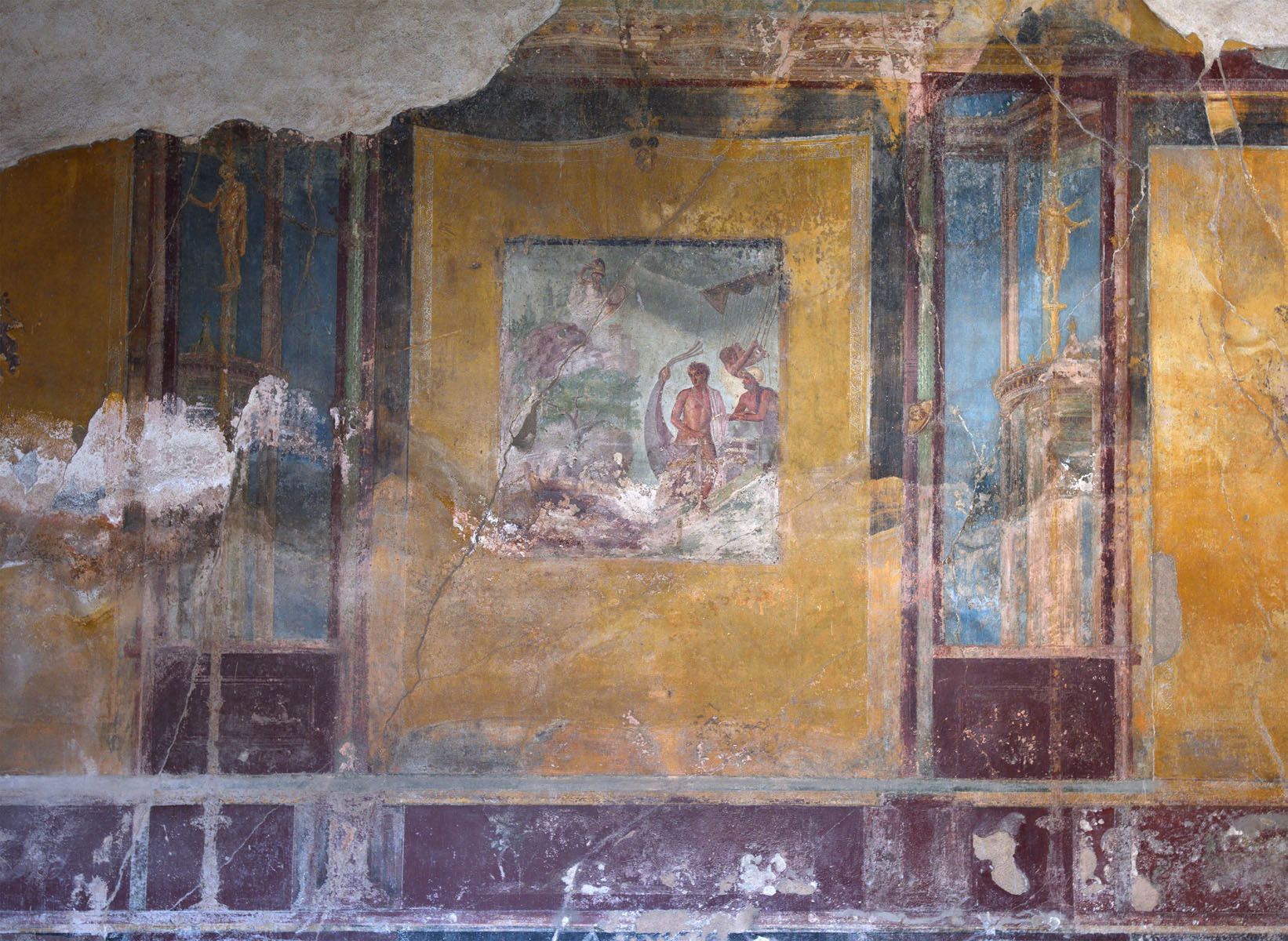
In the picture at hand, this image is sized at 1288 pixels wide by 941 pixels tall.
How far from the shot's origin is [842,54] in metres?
3.24

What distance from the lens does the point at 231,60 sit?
317 cm

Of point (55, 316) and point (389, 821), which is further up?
point (55, 316)

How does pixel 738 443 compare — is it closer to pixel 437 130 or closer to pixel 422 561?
pixel 422 561

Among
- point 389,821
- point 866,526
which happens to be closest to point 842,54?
point 866,526

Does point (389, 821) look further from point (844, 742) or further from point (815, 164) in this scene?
point (815, 164)

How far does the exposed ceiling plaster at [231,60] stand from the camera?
3160mm

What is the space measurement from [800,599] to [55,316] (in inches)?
105

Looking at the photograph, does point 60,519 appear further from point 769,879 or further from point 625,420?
point 769,879

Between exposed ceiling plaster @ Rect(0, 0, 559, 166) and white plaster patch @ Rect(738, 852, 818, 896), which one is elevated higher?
exposed ceiling plaster @ Rect(0, 0, 559, 166)

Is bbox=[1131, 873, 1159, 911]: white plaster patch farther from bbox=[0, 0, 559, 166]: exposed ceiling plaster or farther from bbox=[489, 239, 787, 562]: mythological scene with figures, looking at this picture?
bbox=[0, 0, 559, 166]: exposed ceiling plaster

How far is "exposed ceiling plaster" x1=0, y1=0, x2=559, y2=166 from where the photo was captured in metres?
3.16

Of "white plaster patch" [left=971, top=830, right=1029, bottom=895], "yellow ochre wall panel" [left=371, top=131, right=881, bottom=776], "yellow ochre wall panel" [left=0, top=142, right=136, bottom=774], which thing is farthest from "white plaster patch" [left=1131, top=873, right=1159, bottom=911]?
"yellow ochre wall panel" [left=0, top=142, right=136, bottom=774]

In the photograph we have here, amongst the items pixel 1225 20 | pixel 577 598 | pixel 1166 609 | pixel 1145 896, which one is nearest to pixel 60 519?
pixel 577 598

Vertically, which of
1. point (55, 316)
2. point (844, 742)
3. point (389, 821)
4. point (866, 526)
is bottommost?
point (389, 821)
